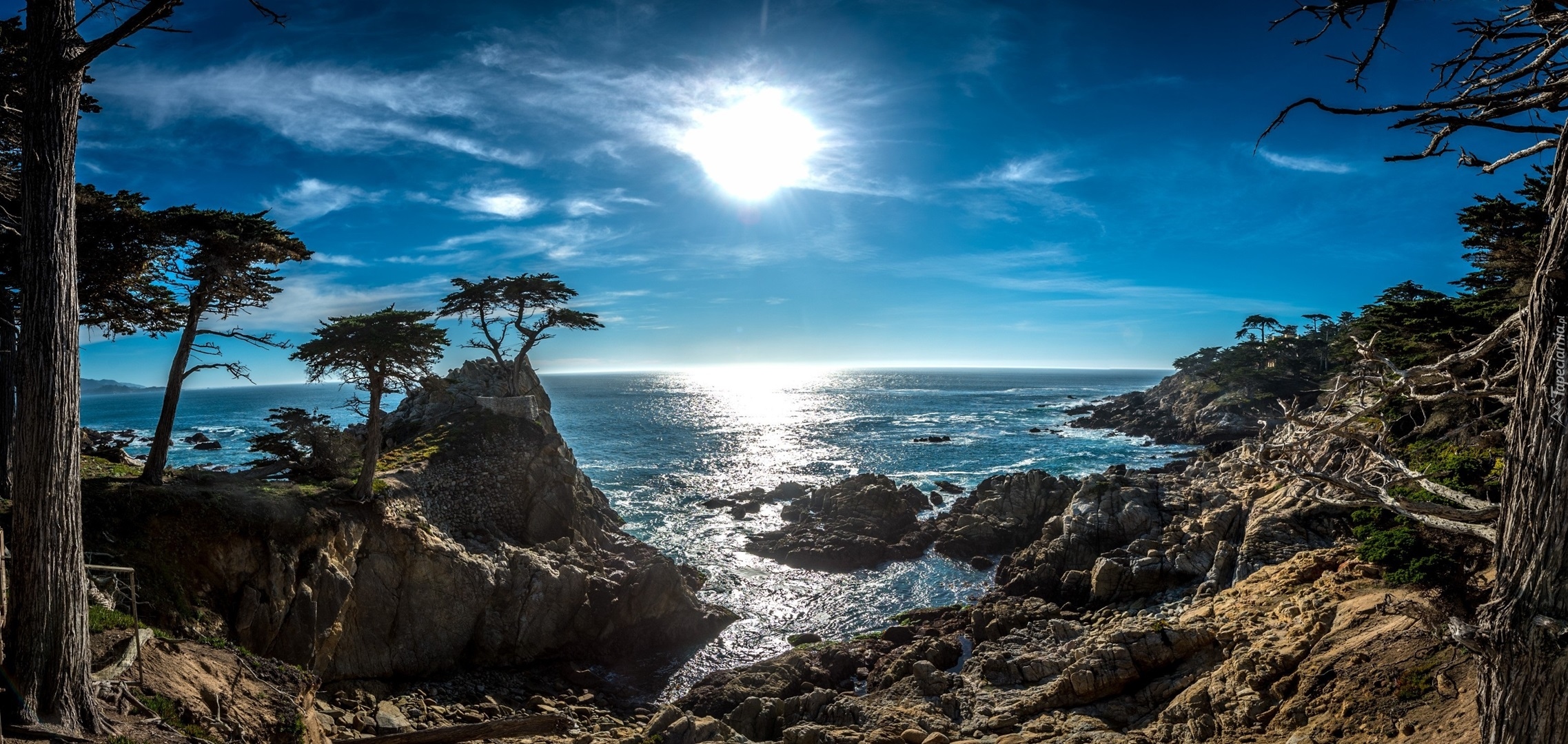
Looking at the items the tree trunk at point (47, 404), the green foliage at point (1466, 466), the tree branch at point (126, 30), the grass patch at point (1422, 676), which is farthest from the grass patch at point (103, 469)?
the green foliage at point (1466, 466)

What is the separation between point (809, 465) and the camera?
2249 inches

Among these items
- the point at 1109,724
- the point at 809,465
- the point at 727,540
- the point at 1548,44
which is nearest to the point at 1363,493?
the point at 1548,44

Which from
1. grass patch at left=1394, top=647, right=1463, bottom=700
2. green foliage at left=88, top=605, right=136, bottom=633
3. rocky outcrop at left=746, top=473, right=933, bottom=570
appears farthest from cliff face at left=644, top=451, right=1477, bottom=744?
green foliage at left=88, top=605, right=136, bottom=633

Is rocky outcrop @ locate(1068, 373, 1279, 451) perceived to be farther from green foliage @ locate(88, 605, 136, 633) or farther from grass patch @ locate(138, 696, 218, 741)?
green foliage @ locate(88, 605, 136, 633)

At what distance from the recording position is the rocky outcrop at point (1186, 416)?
59031 mm

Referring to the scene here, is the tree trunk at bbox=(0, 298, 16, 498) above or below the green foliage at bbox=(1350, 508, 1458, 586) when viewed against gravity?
above

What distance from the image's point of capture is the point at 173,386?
16.4m

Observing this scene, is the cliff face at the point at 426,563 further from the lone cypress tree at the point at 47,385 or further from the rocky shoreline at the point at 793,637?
the lone cypress tree at the point at 47,385

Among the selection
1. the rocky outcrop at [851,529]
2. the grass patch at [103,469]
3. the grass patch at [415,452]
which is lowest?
the rocky outcrop at [851,529]

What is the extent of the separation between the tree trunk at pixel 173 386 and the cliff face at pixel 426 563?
28.2 inches

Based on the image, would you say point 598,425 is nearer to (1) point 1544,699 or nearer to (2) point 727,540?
(2) point 727,540

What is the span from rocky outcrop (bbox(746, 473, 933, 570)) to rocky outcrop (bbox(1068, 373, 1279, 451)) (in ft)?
87.8

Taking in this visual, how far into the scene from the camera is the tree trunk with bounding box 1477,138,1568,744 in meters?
3.43

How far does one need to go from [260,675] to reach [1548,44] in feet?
53.1
